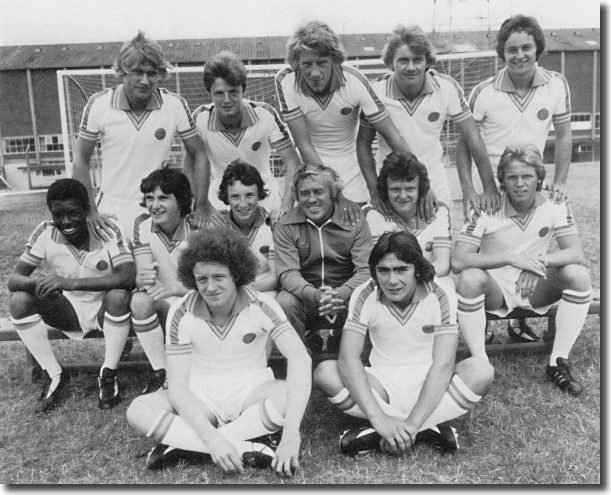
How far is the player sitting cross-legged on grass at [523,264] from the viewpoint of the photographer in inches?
132

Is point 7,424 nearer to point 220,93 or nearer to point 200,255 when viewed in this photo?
point 200,255

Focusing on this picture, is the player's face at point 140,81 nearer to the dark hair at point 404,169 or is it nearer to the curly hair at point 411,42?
the curly hair at point 411,42

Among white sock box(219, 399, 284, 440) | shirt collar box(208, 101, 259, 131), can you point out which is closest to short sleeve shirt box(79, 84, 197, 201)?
Answer: shirt collar box(208, 101, 259, 131)

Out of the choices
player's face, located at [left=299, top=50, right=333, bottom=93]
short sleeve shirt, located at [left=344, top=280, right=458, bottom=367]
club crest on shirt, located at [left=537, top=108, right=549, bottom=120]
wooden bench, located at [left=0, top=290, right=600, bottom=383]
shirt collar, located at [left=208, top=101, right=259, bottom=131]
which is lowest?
wooden bench, located at [left=0, top=290, right=600, bottom=383]

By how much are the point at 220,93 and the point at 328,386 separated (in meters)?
1.86

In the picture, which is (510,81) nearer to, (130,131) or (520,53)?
(520,53)

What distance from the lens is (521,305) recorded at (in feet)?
11.6

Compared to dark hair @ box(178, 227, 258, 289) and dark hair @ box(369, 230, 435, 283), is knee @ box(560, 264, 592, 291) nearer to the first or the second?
dark hair @ box(369, 230, 435, 283)

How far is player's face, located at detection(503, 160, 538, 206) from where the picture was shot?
11.3 ft

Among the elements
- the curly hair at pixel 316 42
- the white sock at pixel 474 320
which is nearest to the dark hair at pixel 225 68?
the curly hair at pixel 316 42

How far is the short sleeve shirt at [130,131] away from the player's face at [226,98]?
257 millimetres

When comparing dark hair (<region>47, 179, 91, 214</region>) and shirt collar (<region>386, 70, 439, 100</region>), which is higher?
shirt collar (<region>386, 70, 439, 100</region>)

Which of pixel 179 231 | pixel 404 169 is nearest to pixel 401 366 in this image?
pixel 404 169

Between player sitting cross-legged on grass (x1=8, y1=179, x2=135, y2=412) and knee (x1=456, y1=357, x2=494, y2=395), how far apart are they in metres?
1.82
